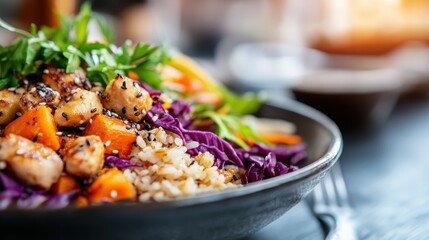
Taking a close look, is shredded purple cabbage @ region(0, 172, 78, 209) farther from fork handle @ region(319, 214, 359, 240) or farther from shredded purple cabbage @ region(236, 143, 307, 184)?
fork handle @ region(319, 214, 359, 240)

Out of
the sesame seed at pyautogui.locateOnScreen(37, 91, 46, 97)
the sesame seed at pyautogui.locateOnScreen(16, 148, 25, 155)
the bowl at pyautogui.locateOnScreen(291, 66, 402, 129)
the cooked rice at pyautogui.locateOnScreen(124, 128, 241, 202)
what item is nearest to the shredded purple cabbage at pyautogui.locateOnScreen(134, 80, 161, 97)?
the cooked rice at pyautogui.locateOnScreen(124, 128, 241, 202)

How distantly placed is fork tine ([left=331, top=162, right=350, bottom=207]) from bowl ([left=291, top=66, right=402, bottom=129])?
2.73ft

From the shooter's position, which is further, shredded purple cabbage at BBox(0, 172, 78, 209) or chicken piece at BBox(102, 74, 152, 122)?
chicken piece at BBox(102, 74, 152, 122)

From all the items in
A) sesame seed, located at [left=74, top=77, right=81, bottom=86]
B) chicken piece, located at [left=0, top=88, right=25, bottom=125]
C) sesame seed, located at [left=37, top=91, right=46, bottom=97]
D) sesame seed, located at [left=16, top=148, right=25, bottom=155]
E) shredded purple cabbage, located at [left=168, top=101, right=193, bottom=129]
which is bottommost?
shredded purple cabbage, located at [left=168, top=101, right=193, bottom=129]

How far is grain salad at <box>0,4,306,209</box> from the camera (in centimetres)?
130

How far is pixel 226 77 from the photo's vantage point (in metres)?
4.57

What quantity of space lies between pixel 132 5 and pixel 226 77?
3.65 meters

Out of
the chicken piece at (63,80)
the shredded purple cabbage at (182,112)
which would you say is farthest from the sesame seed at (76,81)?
the shredded purple cabbage at (182,112)

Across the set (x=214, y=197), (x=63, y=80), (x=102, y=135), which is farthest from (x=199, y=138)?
(x=214, y=197)

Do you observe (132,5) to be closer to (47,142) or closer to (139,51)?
(139,51)

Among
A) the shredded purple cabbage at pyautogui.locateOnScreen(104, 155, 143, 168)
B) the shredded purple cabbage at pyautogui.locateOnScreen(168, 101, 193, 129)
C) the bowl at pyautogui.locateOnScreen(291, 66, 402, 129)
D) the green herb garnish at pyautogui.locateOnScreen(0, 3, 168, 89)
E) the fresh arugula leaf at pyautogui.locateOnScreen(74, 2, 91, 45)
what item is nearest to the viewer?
the shredded purple cabbage at pyautogui.locateOnScreen(104, 155, 143, 168)

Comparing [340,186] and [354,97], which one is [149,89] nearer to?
[340,186]

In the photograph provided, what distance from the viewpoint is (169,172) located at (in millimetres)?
1397

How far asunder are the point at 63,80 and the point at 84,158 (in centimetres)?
51
